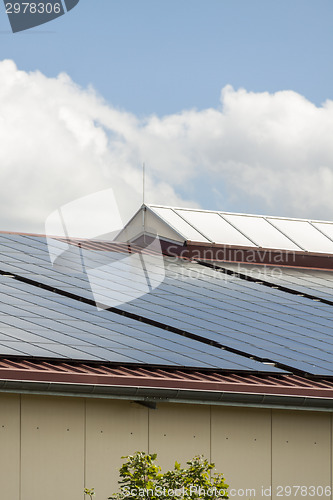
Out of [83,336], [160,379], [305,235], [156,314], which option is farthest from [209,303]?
[305,235]

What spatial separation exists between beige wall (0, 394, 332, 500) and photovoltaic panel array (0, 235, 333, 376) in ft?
6.06

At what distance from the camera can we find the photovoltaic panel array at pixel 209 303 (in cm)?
2291

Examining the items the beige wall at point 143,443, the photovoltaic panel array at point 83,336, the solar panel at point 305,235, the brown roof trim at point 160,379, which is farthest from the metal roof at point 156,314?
the solar panel at point 305,235

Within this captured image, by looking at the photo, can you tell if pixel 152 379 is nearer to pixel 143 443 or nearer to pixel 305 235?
pixel 143 443

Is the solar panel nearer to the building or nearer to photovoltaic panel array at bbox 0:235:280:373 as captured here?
the building

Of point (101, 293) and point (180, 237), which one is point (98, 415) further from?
point (180, 237)

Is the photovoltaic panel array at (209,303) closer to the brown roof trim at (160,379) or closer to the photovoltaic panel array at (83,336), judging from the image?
the photovoltaic panel array at (83,336)

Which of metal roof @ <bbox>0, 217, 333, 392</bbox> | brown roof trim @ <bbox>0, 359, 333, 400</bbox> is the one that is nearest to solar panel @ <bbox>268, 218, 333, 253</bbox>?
metal roof @ <bbox>0, 217, 333, 392</bbox>

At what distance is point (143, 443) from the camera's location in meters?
18.7

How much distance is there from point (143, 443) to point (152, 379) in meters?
1.43

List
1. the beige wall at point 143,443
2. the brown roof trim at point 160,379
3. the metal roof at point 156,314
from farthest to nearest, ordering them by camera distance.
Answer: the metal roof at point 156,314, the beige wall at point 143,443, the brown roof trim at point 160,379

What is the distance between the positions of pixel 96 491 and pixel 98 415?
4.88 feet

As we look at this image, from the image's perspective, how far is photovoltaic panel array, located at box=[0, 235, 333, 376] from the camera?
75.2ft

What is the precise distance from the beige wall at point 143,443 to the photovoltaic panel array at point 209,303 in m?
1.85
